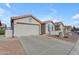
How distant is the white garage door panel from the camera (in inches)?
342

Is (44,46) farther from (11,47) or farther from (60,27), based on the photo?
(11,47)

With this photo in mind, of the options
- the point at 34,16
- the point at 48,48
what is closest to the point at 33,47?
the point at 48,48

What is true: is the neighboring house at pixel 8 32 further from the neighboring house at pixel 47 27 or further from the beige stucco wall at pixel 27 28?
the neighboring house at pixel 47 27

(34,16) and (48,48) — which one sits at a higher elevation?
(34,16)

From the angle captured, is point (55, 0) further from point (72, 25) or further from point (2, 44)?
point (2, 44)

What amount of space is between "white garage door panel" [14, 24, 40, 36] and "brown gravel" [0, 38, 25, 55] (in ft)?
1.36

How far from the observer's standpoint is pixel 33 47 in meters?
8.23

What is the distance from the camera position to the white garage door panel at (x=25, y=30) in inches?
342

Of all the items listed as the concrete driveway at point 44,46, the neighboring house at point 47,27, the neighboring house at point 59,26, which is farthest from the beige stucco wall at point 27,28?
the neighboring house at point 59,26

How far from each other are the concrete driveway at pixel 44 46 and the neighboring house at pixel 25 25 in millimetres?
297

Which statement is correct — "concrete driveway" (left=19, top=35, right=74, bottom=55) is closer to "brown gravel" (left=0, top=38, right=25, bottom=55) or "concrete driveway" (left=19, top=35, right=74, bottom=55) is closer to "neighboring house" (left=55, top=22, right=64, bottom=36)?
"brown gravel" (left=0, top=38, right=25, bottom=55)

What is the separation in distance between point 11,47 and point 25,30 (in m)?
1.09

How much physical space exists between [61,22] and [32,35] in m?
1.34

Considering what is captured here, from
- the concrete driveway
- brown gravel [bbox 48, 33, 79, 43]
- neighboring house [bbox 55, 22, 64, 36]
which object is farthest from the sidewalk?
neighboring house [bbox 55, 22, 64, 36]
